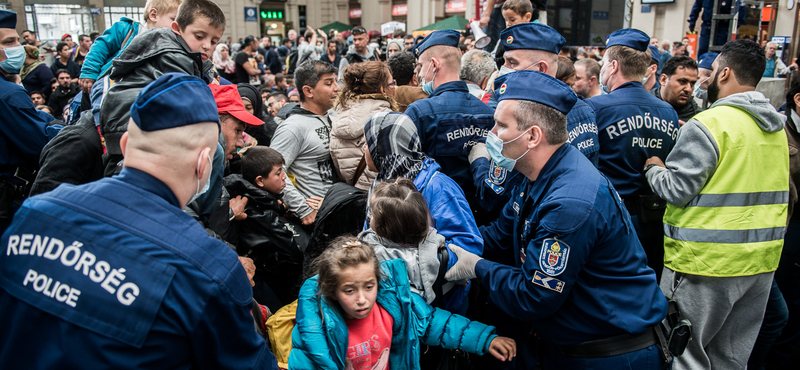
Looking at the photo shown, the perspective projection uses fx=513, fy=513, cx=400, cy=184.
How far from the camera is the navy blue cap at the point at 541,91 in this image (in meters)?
2.26

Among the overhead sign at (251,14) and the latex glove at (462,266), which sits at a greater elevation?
the overhead sign at (251,14)

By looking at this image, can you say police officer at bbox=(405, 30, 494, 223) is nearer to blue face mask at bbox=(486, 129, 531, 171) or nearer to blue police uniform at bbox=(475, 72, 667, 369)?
blue face mask at bbox=(486, 129, 531, 171)

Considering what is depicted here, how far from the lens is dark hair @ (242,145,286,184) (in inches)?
133

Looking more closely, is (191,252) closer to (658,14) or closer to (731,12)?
(731,12)

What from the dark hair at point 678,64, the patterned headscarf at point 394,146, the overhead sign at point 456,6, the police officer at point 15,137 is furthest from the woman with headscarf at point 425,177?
the overhead sign at point 456,6

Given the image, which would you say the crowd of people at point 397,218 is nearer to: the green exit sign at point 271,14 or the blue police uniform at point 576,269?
the blue police uniform at point 576,269

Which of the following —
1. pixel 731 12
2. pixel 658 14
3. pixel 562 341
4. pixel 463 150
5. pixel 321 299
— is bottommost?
pixel 562 341

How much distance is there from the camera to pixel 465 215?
2.78 meters

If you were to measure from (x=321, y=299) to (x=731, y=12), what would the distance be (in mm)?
6330

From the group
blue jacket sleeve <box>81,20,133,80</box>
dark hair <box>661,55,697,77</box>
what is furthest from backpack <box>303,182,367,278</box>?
dark hair <box>661,55,697,77</box>

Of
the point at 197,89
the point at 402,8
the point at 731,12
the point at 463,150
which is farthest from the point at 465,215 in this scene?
the point at 402,8

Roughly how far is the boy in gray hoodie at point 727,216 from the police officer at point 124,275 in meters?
2.60

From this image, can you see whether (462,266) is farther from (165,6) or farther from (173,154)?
(165,6)

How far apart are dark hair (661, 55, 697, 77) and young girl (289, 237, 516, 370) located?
3.55 meters
